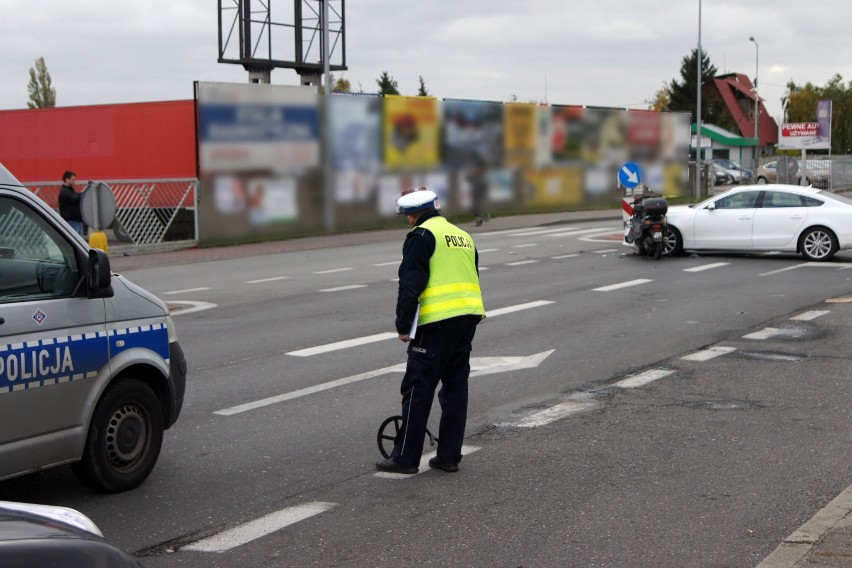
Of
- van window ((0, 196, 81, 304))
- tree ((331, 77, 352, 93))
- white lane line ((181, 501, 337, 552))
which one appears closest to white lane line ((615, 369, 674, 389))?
white lane line ((181, 501, 337, 552))

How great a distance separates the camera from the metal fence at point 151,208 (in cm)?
2584

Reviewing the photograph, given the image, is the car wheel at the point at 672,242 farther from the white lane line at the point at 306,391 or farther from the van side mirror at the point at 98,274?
the van side mirror at the point at 98,274

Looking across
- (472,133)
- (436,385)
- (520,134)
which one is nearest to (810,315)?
(436,385)

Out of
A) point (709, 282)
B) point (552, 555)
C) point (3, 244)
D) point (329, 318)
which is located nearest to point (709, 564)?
point (552, 555)

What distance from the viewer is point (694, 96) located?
97.7 m

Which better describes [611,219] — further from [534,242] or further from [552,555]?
[552,555]

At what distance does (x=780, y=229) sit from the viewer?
20.1 m

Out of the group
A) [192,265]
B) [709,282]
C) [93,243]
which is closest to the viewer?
[93,243]

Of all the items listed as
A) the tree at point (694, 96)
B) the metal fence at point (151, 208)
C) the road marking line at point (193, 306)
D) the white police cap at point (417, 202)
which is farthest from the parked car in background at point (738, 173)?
the white police cap at point (417, 202)

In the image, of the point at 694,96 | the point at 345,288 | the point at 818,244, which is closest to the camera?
the point at 345,288

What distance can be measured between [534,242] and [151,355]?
66.7 ft

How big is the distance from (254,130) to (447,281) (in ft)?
74.5

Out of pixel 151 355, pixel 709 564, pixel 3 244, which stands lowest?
pixel 709 564

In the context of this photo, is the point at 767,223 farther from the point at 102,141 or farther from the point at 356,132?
the point at 102,141
